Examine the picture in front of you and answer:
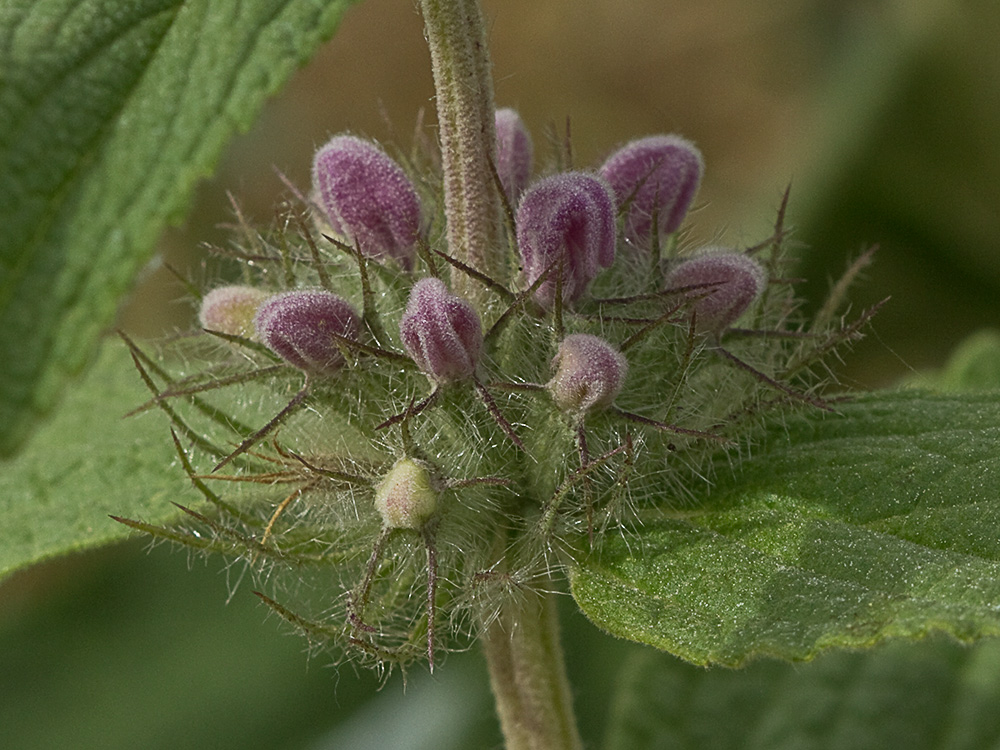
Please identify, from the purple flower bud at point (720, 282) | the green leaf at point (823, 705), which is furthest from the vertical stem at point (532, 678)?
the green leaf at point (823, 705)

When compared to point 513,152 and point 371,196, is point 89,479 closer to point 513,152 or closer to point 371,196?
point 371,196

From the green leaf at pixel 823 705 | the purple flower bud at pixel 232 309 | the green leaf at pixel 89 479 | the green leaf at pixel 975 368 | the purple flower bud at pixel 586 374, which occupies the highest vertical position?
the purple flower bud at pixel 232 309

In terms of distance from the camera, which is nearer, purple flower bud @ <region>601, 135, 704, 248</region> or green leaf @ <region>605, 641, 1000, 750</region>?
purple flower bud @ <region>601, 135, 704, 248</region>

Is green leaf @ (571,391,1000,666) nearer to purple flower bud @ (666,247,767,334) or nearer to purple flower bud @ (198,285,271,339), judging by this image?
purple flower bud @ (666,247,767,334)

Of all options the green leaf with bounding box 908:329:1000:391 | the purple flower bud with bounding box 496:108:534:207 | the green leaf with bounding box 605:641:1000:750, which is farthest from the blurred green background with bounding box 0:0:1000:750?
the green leaf with bounding box 605:641:1000:750

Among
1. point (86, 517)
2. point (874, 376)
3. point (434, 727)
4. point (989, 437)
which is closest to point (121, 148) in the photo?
point (86, 517)

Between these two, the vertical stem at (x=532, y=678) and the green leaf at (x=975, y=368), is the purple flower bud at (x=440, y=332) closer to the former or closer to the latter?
the vertical stem at (x=532, y=678)

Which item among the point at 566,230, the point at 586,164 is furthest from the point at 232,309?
the point at 586,164

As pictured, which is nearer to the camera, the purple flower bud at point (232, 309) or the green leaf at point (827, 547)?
the green leaf at point (827, 547)
